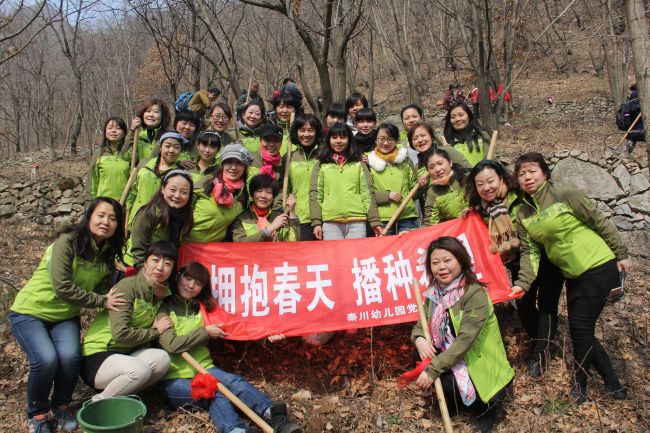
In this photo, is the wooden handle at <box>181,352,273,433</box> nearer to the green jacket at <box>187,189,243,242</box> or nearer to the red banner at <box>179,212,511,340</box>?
the red banner at <box>179,212,511,340</box>

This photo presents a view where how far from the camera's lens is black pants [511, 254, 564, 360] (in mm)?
4586

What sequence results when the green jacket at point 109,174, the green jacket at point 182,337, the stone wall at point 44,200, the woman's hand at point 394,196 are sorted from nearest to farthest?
1. the green jacket at point 182,337
2. the woman's hand at point 394,196
3. the green jacket at point 109,174
4. the stone wall at point 44,200

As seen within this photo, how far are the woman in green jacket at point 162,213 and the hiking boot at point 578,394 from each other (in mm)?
3756

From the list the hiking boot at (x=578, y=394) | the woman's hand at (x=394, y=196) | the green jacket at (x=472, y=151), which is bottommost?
the hiking boot at (x=578, y=394)

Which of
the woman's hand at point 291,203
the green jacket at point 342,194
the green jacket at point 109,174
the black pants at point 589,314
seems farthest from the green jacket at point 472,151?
the green jacket at point 109,174

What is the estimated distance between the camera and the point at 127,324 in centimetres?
409

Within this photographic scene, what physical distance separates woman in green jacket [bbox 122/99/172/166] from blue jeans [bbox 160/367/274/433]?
299cm

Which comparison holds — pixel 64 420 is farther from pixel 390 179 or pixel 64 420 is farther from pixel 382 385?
pixel 390 179

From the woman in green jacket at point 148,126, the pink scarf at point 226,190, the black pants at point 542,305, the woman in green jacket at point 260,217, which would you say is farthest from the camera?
the woman in green jacket at point 148,126

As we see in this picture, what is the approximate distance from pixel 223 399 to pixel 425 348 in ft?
5.46

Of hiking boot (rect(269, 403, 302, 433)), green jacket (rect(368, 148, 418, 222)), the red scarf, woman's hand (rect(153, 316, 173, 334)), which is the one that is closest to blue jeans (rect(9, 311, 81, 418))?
woman's hand (rect(153, 316, 173, 334))

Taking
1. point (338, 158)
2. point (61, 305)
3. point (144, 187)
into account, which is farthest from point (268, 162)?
point (61, 305)

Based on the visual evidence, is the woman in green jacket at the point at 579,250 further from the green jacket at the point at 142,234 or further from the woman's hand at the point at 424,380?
the green jacket at the point at 142,234

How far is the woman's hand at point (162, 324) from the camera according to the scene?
4.22 metres
